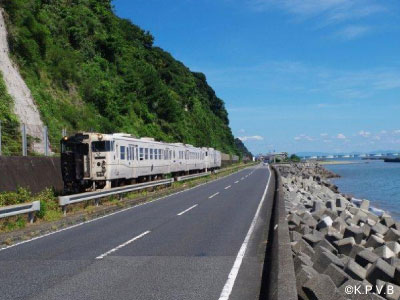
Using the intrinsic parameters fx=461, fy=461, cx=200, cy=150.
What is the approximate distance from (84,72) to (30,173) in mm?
22076

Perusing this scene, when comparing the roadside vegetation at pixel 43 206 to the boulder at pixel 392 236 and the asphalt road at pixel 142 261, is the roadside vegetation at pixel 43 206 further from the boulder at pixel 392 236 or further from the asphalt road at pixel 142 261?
the boulder at pixel 392 236

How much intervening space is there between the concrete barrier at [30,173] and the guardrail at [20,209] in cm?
370

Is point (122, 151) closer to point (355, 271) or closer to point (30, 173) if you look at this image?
point (30, 173)

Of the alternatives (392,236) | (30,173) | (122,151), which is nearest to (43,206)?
(30,173)

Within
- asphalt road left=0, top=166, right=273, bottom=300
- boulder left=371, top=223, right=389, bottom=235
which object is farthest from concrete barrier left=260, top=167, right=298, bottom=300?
boulder left=371, top=223, right=389, bottom=235

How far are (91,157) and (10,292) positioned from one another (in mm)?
16536

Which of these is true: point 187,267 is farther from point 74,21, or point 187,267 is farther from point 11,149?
point 74,21

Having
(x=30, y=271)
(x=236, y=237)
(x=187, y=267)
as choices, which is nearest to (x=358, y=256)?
(x=236, y=237)

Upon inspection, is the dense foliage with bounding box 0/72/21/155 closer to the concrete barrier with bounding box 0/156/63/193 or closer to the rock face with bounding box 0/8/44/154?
the rock face with bounding box 0/8/44/154

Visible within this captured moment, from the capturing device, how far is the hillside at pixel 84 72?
3006cm

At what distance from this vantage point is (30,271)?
812 centimetres

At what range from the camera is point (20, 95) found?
26484 millimetres

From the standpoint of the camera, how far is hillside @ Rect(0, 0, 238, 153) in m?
30.1

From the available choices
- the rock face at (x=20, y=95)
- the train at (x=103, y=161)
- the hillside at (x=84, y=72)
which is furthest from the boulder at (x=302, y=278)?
the hillside at (x=84, y=72)
